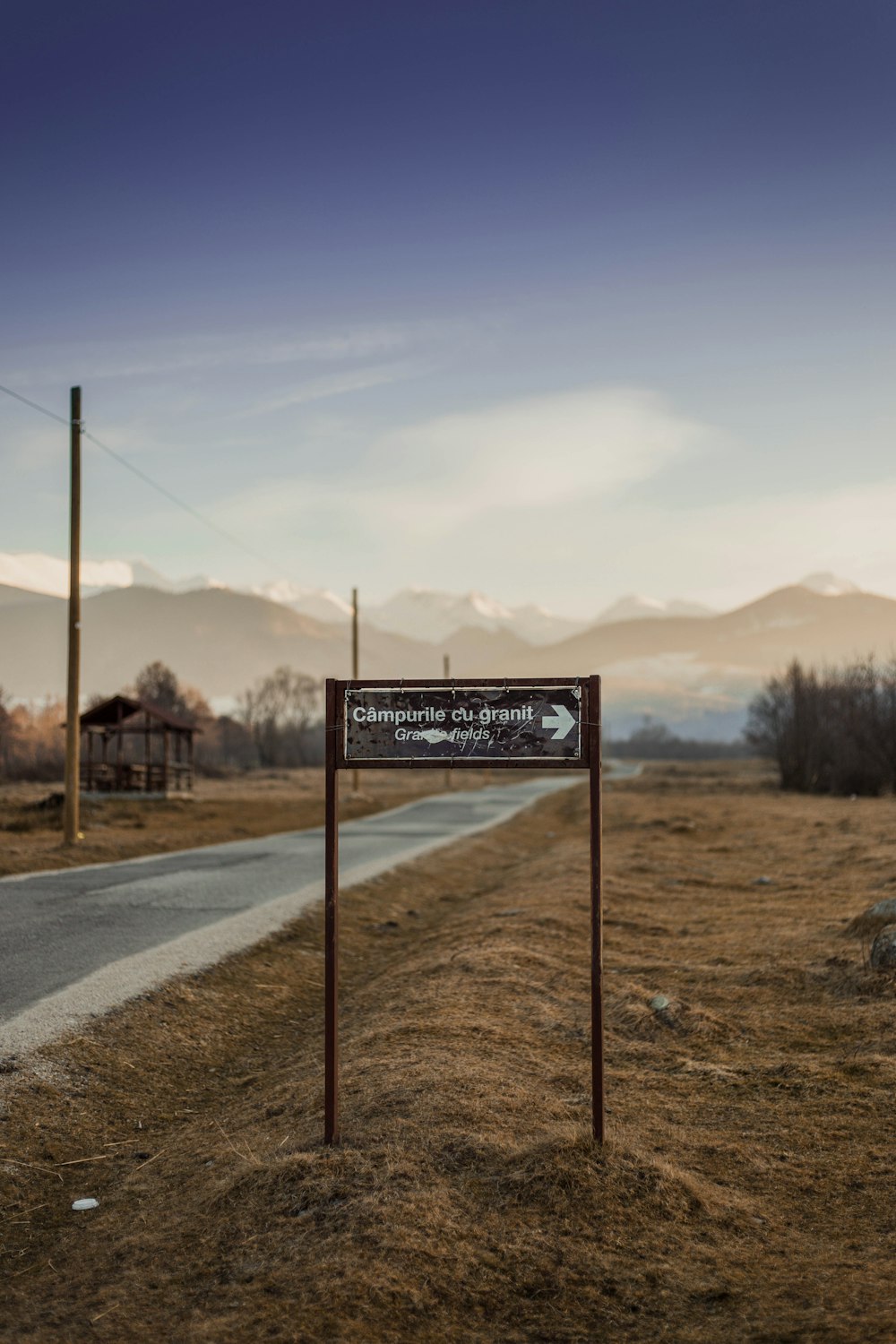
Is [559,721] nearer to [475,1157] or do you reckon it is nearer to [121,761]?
[475,1157]

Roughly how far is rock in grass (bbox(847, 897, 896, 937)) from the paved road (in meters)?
6.62

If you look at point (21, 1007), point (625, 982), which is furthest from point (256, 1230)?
point (625, 982)

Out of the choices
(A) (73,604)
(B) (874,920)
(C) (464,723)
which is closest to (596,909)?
(C) (464,723)

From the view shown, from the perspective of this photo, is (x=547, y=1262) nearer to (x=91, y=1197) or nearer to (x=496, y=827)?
(x=91, y=1197)

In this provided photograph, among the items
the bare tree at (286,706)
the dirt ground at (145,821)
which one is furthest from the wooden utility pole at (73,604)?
the bare tree at (286,706)

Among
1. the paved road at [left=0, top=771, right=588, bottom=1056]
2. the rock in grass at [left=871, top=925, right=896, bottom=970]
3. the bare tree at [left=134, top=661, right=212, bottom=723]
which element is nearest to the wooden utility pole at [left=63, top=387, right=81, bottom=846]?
the paved road at [left=0, top=771, right=588, bottom=1056]

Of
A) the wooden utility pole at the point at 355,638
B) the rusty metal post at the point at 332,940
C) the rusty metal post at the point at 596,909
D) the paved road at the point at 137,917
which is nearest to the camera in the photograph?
the rusty metal post at the point at 596,909

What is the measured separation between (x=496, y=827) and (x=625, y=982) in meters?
21.4

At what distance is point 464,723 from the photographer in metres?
6.00

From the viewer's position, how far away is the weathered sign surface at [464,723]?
19.4 feet

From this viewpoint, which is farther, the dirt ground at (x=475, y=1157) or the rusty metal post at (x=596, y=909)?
the rusty metal post at (x=596, y=909)

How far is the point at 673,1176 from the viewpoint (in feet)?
18.0

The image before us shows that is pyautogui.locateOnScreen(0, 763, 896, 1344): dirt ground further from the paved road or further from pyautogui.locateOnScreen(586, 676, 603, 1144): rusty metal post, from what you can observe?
the paved road

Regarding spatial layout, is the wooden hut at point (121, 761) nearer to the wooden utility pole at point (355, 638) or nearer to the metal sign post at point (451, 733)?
the wooden utility pole at point (355, 638)
